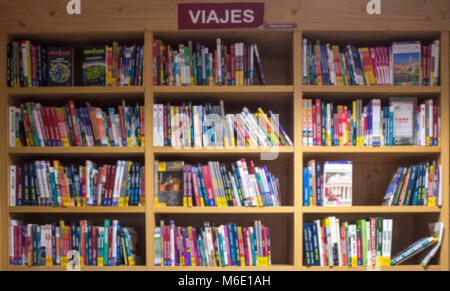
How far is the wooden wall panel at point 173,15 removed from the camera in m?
2.86

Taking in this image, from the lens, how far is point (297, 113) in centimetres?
289

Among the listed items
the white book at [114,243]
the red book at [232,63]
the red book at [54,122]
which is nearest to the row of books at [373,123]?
the red book at [232,63]

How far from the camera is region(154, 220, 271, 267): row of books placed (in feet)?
9.54

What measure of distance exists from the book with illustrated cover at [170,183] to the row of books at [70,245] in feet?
0.98

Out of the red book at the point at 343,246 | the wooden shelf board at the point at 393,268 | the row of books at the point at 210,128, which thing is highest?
the row of books at the point at 210,128

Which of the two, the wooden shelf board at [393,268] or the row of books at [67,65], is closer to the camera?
the wooden shelf board at [393,268]

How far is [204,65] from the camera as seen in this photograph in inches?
117

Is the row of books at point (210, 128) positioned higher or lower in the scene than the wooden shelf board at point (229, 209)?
higher

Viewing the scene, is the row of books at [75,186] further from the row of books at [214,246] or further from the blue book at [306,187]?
the blue book at [306,187]

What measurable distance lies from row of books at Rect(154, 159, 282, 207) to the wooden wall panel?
0.85 meters

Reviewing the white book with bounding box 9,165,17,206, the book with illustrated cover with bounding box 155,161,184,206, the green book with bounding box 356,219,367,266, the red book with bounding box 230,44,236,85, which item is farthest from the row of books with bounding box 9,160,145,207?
the green book with bounding box 356,219,367,266
